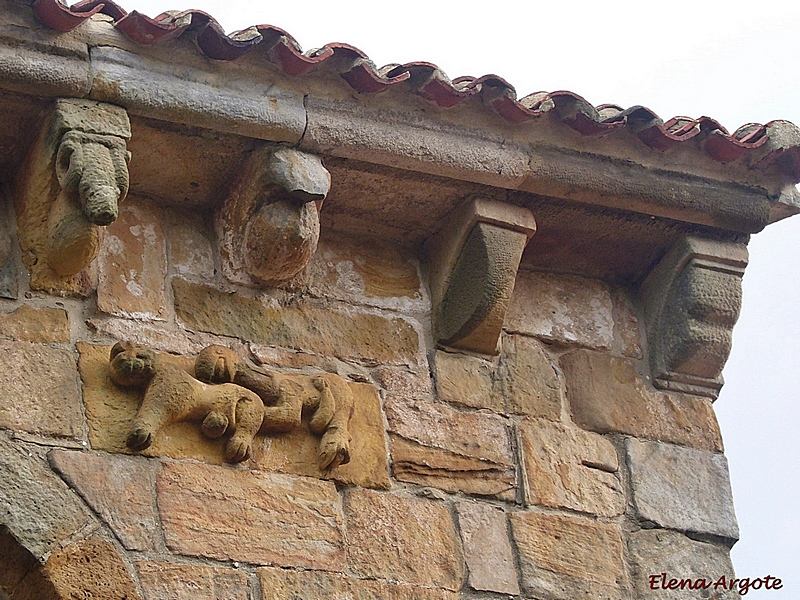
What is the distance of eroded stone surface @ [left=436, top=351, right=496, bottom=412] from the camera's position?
4.04 meters

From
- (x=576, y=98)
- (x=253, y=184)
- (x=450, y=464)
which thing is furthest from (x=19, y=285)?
(x=576, y=98)

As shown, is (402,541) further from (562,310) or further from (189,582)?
(562,310)

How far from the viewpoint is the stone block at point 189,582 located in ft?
10.8

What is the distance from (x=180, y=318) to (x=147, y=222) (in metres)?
0.32

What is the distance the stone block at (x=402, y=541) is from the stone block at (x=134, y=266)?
74 cm

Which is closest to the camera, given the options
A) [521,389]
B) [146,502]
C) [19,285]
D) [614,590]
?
[146,502]

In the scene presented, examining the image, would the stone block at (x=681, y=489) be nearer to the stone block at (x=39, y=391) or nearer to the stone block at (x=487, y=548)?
the stone block at (x=487, y=548)

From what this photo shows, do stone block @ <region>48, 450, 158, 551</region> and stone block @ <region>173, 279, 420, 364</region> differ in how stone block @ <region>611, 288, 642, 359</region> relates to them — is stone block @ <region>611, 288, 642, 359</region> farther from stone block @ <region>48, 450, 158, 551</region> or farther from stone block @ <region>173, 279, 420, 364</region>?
stone block @ <region>48, 450, 158, 551</region>

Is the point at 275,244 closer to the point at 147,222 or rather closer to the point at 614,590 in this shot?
the point at 147,222

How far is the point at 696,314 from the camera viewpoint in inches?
170

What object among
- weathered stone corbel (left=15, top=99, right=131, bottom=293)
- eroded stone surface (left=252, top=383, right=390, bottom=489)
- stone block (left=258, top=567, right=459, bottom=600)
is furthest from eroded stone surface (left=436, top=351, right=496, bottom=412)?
weathered stone corbel (left=15, top=99, right=131, bottom=293)

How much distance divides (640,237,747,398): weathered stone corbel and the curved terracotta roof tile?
30cm

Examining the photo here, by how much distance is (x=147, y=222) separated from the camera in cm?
394

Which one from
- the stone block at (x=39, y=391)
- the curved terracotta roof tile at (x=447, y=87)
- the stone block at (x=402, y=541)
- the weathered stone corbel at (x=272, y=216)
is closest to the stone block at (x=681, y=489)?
the stone block at (x=402, y=541)
